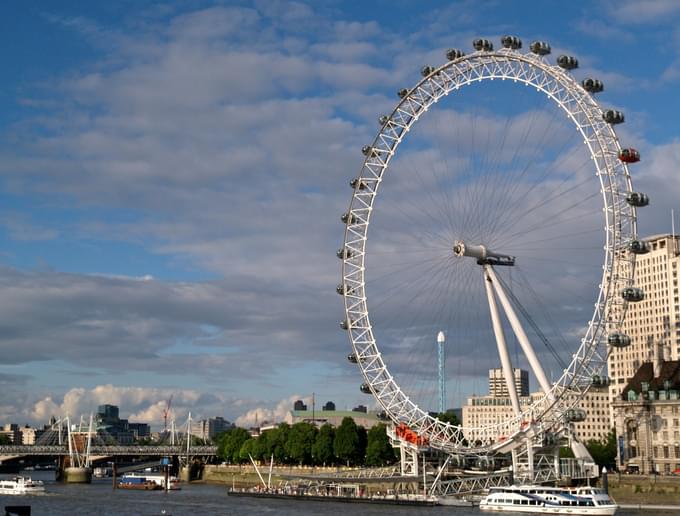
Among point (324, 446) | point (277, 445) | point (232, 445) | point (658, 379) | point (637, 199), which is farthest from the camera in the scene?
point (232, 445)

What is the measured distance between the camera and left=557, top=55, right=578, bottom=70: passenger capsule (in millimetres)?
83750

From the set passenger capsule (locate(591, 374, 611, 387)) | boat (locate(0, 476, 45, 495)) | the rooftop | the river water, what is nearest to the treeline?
the river water

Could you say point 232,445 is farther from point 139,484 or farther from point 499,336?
point 499,336

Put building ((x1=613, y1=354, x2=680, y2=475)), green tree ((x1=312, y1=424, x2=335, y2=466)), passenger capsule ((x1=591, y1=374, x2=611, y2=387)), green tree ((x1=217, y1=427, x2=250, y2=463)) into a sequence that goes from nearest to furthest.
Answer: passenger capsule ((x1=591, y1=374, x2=611, y2=387)) → building ((x1=613, y1=354, x2=680, y2=475)) → green tree ((x1=312, y1=424, x2=335, y2=466)) → green tree ((x1=217, y1=427, x2=250, y2=463))

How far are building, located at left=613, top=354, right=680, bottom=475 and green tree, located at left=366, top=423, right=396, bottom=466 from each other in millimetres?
38187

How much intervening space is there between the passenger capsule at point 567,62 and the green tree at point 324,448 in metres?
87.6

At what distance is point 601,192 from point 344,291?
99.8 ft

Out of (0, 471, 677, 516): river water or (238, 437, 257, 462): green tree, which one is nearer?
(0, 471, 677, 516): river water

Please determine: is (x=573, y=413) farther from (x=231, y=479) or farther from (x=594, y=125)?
→ (x=231, y=479)

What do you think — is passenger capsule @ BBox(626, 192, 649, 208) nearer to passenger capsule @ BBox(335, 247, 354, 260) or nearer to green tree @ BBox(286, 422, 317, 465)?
passenger capsule @ BBox(335, 247, 354, 260)

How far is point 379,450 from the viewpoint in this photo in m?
145

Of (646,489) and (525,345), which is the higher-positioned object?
(525,345)

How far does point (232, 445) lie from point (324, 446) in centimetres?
3984

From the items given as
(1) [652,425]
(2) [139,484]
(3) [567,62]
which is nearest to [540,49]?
(3) [567,62]
